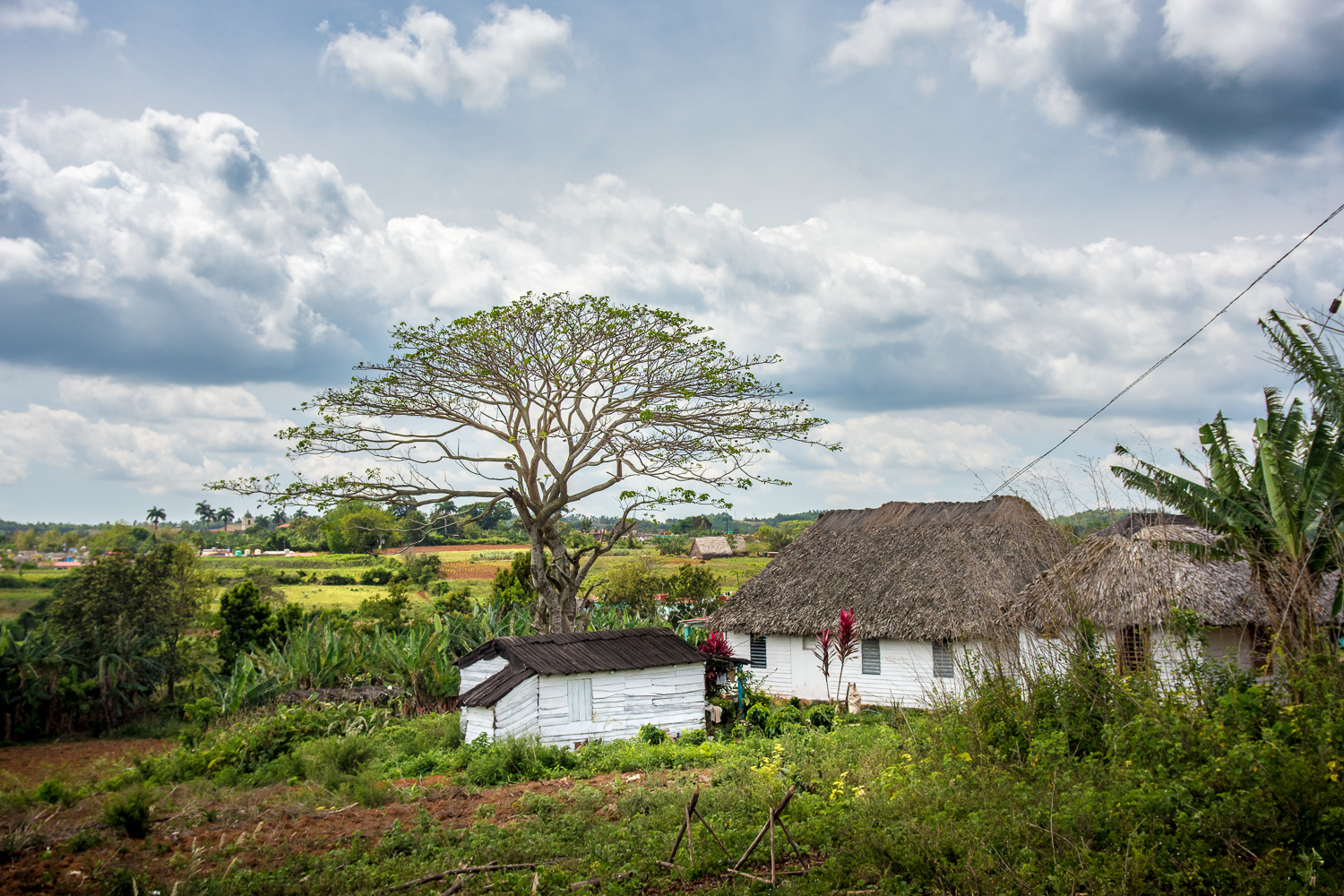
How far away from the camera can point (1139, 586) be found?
10.2 meters

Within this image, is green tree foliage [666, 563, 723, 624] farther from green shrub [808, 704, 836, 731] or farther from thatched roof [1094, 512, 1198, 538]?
thatched roof [1094, 512, 1198, 538]

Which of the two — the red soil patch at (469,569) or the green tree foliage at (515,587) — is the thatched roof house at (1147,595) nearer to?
the green tree foliage at (515,587)

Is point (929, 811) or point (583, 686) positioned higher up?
point (929, 811)

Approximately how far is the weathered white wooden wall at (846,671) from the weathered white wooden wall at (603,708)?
4.65 m

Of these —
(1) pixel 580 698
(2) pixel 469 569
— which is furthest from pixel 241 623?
(2) pixel 469 569

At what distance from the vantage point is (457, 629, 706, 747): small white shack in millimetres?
13016

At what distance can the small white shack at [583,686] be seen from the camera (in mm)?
13016

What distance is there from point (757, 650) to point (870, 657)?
131 inches

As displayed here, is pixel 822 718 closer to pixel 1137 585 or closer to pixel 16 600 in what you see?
pixel 1137 585

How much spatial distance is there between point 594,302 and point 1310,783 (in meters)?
14.1

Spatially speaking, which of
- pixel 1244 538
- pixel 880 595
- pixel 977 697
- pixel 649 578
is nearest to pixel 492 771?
pixel 977 697

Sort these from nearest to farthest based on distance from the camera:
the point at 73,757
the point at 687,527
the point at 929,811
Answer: the point at 929,811 → the point at 73,757 → the point at 687,527

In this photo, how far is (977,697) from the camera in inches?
342

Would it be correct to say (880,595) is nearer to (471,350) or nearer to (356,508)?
(471,350)
